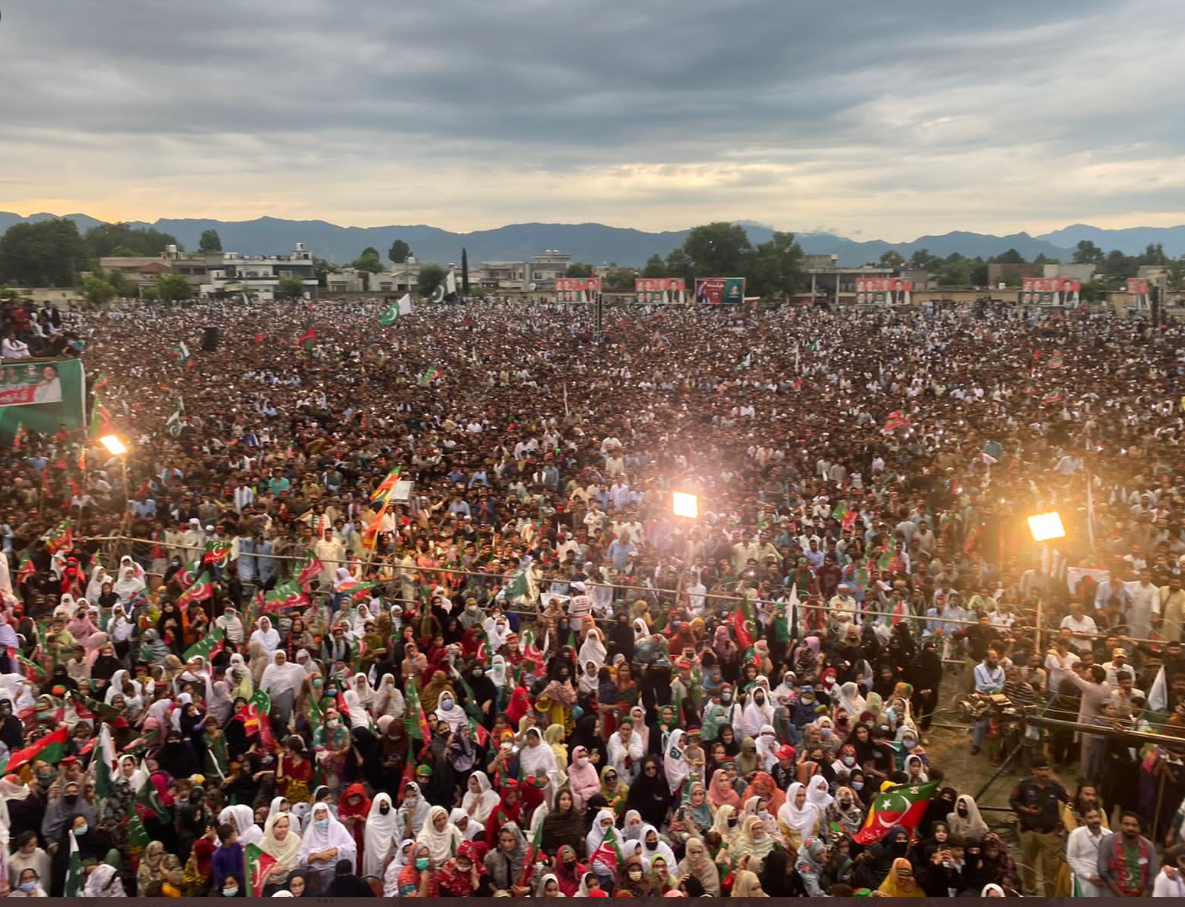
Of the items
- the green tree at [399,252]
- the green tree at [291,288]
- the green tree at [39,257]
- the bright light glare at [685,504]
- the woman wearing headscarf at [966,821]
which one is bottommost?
the woman wearing headscarf at [966,821]

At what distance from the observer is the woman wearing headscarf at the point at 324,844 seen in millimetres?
4859

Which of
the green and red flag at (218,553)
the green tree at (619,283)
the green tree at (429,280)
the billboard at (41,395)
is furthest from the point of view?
the green tree at (429,280)

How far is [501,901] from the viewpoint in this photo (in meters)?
3.80

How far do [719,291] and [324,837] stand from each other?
53569mm

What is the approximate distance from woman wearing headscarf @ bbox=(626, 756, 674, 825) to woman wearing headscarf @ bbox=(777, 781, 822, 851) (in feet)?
2.65

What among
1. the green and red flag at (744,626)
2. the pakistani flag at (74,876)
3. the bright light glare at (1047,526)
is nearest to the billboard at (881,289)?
the bright light glare at (1047,526)

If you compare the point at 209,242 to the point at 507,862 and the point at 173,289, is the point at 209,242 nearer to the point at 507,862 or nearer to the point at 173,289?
the point at 173,289

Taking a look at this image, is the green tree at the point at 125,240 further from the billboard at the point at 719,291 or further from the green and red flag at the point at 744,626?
the green and red flag at the point at 744,626

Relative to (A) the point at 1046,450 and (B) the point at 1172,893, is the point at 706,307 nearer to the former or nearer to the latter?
(A) the point at 1046,450

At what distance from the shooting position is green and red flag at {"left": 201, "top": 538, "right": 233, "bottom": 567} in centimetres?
889

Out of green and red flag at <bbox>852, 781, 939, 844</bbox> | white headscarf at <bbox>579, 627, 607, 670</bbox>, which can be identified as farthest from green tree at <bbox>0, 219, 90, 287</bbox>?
green and red flag at <bbox>852, 781, 939, 844</bbox>

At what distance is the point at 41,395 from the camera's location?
48.3ft

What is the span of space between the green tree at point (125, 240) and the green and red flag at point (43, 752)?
105112 millimetres

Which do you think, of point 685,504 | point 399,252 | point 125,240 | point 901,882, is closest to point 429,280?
point 399,252
